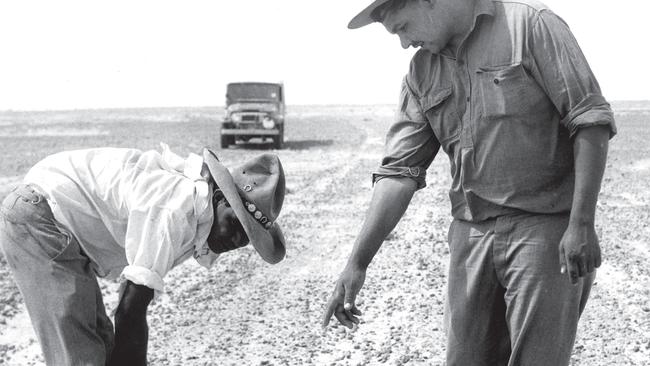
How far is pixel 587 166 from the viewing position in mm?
2570

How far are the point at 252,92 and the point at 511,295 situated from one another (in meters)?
23.2

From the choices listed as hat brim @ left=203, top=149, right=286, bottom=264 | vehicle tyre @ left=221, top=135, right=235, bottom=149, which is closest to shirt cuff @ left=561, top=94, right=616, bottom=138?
hat brim @ left=203, top=149, right=286, bottom=264

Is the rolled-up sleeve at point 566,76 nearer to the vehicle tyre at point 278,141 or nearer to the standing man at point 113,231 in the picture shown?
the standing man at point 113,231

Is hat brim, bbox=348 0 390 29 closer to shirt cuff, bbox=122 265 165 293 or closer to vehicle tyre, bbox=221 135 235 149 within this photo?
shirt cuff, bbox=122 265 165 293

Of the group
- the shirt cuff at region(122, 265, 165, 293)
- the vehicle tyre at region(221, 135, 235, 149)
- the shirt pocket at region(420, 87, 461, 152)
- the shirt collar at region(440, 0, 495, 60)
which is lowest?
the vehicle tyre at region(221, 135, 235, 149)

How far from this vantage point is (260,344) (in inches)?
209

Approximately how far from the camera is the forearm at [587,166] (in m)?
2.57

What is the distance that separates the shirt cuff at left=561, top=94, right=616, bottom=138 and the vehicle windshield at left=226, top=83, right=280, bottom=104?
76.4 feet

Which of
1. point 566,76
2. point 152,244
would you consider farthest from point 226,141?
point 566,76

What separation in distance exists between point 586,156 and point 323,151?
22.1 m

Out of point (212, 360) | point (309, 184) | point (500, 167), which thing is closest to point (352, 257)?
point (500, 167)

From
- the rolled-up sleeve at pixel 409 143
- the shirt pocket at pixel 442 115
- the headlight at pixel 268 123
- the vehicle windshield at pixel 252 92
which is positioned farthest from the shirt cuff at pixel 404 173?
the vehicle windshield at pixel 252 92

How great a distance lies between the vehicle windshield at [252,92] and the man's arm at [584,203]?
2328cm

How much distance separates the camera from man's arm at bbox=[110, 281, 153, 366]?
2.81 metres
